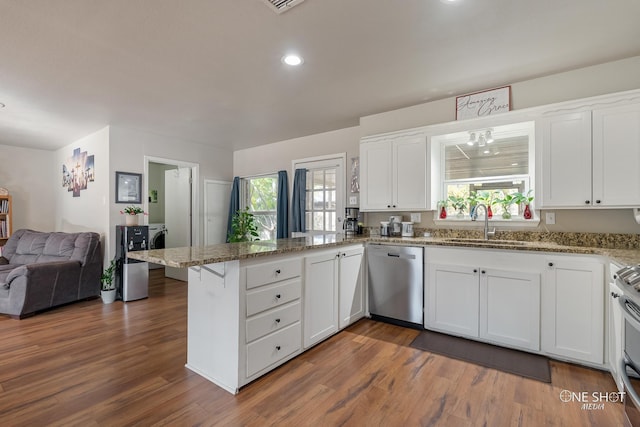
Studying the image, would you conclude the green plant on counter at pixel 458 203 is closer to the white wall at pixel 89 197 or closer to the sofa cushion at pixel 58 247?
the white wall at pixel 89 197

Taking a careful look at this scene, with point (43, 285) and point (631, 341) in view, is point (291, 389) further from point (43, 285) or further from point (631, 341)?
point (43, 285)

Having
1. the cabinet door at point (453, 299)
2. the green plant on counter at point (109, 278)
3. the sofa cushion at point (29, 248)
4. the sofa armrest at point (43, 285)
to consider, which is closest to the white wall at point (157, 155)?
the green plant on counter at point (109, 278)

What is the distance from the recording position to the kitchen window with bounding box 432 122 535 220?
310cm

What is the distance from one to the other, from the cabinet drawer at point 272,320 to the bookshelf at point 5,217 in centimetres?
573

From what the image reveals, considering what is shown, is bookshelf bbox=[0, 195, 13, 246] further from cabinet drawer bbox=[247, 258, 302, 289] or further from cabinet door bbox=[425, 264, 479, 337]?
cabinet door bbox=[425, 264, 479, 337]

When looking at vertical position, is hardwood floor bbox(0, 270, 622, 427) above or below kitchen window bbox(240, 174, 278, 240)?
below

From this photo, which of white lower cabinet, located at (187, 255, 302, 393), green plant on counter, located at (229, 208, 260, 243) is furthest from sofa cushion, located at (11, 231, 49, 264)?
white lower cabinet, located at (187, 255, 302, 393)

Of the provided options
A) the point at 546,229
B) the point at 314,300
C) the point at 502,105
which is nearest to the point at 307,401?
the point at 314,300

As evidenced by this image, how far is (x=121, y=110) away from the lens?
3684 mm

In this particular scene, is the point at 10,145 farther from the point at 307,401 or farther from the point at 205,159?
the point at 307,401

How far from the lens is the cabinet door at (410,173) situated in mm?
3330

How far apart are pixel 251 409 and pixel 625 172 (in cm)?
320

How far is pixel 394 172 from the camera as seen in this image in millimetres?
3500

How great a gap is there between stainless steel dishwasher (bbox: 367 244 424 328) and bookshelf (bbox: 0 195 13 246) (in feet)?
19.9
